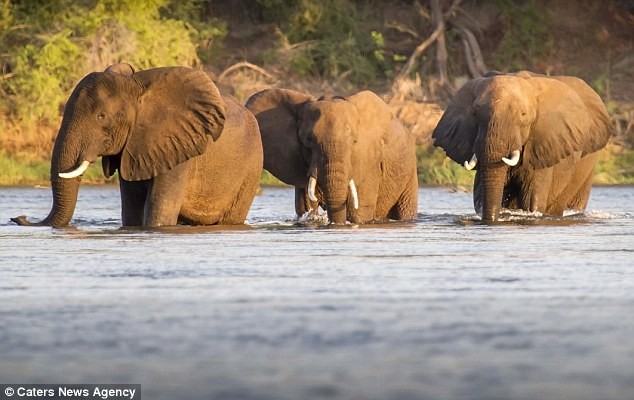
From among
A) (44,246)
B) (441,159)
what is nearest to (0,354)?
(44,246)

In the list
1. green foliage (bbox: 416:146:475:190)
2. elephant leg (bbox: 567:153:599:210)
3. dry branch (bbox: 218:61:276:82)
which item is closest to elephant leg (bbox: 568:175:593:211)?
elephant leg (bbox: 567:153:599:210)

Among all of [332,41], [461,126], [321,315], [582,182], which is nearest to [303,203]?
[461,126]

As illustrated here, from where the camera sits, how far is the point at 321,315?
25.0 ft

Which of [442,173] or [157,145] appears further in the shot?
[442,173]

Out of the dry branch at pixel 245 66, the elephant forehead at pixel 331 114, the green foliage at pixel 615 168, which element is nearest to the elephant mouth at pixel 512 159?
the elephant forehead at pixel 331 114

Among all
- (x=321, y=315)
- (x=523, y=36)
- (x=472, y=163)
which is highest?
(x=523, y=36)

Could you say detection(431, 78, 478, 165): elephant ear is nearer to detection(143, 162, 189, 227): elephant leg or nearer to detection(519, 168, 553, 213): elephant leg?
detection(519, 168, 553, 213): elephant leg

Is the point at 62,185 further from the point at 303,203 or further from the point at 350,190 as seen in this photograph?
the point at 303,203

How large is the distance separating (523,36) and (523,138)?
19087mm

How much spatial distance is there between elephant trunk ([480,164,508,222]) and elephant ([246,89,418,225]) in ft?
3.40

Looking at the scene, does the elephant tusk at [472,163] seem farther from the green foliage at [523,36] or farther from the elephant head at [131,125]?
the green foliage at [523,36]

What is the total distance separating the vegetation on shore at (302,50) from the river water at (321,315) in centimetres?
1731

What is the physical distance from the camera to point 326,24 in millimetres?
34844

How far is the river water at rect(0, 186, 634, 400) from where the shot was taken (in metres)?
5.89
